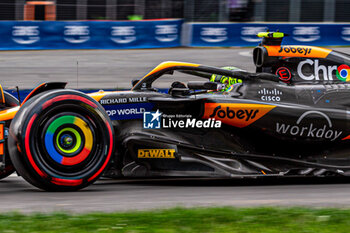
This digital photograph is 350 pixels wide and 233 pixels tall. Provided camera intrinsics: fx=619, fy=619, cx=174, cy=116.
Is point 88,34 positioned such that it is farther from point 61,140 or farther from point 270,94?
point 61,140

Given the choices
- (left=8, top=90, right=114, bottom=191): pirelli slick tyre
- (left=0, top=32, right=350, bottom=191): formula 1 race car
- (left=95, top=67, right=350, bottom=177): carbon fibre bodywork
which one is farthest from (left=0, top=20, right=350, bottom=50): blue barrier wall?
(left=8, top=90, right=114, bottom=191): pirelli slick tyre

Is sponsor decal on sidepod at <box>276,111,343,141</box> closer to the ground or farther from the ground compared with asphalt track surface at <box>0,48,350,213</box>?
farther from the ground

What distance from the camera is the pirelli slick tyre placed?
222 inches

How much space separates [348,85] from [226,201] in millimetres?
2478

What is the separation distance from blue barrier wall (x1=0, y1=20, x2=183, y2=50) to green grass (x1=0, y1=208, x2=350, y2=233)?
1573cm

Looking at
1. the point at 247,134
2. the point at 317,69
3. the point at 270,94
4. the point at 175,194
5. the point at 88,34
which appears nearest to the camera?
the point at 175,194

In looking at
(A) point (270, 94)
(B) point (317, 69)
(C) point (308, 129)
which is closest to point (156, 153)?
(A) point (270, 94)

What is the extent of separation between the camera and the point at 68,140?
5.88 m

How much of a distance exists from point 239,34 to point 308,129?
14.4 m

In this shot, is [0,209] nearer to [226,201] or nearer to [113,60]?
[226,201]

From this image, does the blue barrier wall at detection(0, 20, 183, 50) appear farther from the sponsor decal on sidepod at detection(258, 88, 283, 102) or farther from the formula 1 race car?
the sponsor decal on sidepod at detection(258, 88, 283, 102)

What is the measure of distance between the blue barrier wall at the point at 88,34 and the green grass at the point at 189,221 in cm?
1573

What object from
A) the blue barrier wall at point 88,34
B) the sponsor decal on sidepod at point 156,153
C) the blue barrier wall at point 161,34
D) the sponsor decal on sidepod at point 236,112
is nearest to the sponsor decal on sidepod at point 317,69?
the sponsor decal on sidepod at point 236,112

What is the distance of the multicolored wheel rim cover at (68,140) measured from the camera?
5801 millimetres
